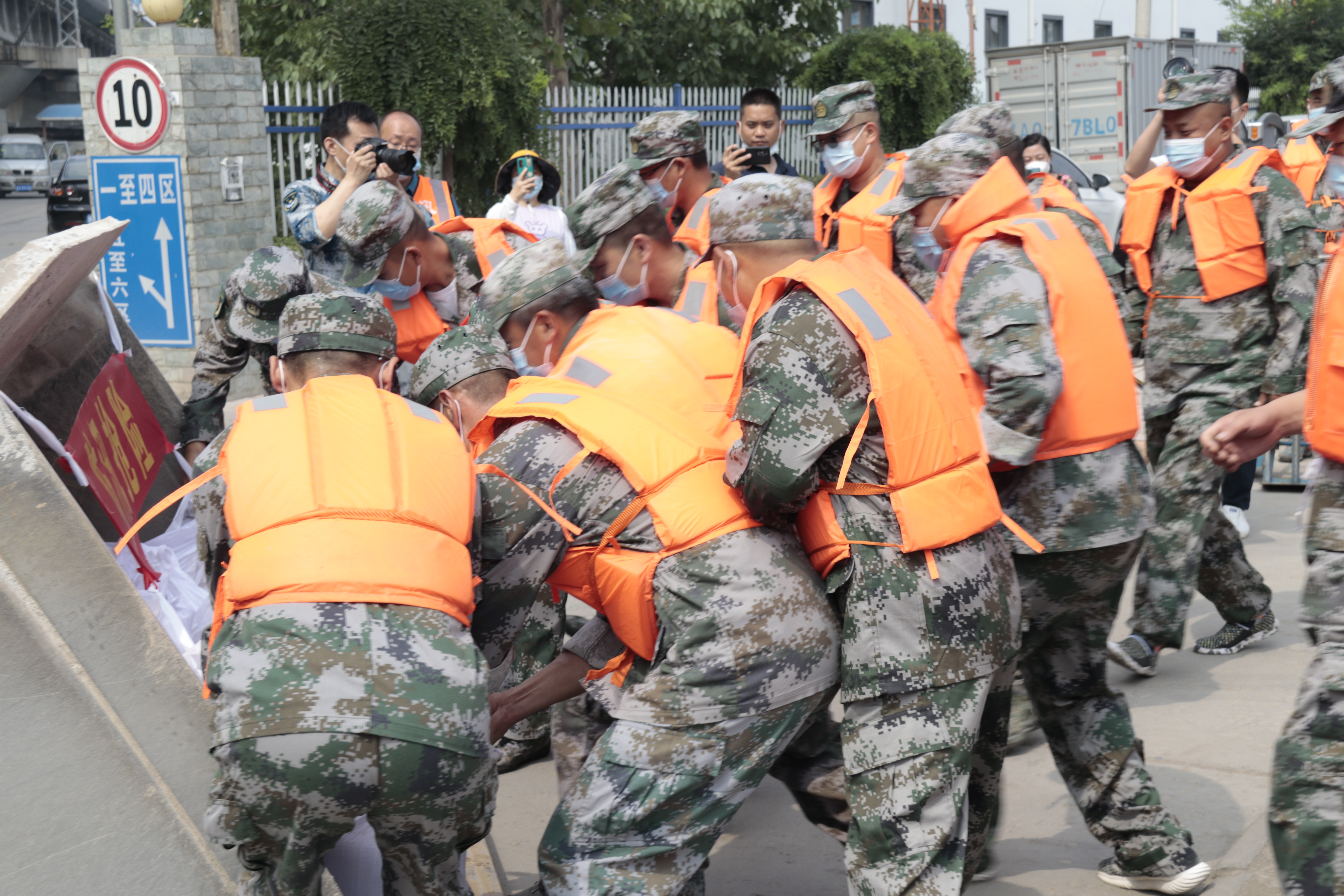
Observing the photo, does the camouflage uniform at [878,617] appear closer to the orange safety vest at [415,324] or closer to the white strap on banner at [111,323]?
the orange safety vest at [415,324]

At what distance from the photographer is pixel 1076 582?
11.2ft

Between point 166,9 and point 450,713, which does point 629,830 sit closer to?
point 450,713

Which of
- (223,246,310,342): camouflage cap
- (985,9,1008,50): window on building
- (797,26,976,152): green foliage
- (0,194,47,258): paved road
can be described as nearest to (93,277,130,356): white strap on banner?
(223,246,310,342): camouflage cap

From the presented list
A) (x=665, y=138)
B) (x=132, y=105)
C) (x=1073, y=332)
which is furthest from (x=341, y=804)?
(x=132, y=105)

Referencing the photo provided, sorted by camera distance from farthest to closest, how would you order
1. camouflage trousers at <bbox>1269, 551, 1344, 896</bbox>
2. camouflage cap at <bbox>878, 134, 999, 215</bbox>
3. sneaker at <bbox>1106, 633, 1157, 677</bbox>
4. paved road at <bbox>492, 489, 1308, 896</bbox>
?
sneaker at <bbox>1106, 633, 1157, 677</bbox>
paved road at <bbox>492, 489, 1308, 896</bbox>
camouflage cap at <bbox>878, 134, 999, 215</bbox>
camouflage trousers at <bbox>1269, 551, 1344, 896</bbox>

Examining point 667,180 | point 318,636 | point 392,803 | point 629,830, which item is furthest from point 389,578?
point 667,180

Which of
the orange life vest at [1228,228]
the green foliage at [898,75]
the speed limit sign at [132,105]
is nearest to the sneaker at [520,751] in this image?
the orange life vest at [1228,228]

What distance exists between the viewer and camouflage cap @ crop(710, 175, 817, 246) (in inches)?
112

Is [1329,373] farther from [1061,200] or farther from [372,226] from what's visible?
[1061,200]

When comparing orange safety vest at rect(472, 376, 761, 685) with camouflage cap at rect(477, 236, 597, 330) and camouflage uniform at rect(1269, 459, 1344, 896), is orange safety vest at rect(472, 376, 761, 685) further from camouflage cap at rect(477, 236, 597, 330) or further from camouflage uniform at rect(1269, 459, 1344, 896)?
camouflage uniform at rect(1269, 459, 1344, 896)

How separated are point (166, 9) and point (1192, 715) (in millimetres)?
8976

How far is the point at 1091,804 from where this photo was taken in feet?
11.1

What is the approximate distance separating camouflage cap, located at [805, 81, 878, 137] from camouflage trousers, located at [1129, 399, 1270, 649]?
1890mm

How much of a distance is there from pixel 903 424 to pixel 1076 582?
Answer: 1.07 metres
